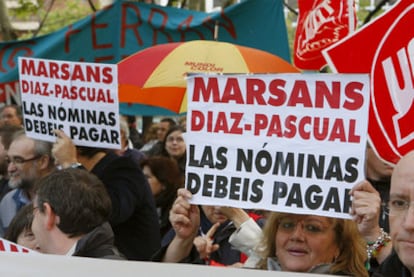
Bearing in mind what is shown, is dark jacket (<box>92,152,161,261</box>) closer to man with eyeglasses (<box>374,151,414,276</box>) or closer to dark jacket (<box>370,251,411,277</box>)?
dark jacket (<box>370,251,411,277</box>)

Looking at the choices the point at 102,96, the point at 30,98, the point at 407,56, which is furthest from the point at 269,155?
the point at 30,98

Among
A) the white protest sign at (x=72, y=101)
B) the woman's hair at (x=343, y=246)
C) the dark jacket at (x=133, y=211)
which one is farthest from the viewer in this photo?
the white protest sign at (x=72, y=101)

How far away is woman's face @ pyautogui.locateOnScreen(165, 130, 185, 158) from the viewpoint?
367 inches

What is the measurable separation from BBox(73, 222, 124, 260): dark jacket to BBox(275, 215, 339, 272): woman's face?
0.70 m

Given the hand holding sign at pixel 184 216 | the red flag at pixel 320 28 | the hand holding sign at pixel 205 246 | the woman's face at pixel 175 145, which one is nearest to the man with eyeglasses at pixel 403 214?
the hand holding sign at pixel 184 216

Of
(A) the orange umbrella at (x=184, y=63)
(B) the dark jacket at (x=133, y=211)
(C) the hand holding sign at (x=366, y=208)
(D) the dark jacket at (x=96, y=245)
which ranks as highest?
(C) the hand holding sign at (x=366, y=208)

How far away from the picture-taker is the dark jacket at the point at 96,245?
420 cm

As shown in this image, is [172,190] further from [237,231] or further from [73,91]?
[237,231]

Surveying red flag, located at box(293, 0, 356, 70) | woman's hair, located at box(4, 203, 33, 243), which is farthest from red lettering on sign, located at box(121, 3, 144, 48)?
woman's hair, located at box(4, 203, 33, 243)

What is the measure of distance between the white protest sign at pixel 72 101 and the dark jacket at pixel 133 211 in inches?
6.2

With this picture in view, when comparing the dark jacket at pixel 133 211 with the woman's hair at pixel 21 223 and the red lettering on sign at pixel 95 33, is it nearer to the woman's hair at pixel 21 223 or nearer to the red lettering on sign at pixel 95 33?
the woman's hair at pixel 21 223

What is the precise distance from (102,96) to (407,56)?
2.51 meters

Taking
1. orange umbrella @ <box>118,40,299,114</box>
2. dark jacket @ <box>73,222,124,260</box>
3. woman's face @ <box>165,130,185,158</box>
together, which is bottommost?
woman's face @ <box>165,130,185,158</box>

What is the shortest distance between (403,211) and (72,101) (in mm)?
3192
